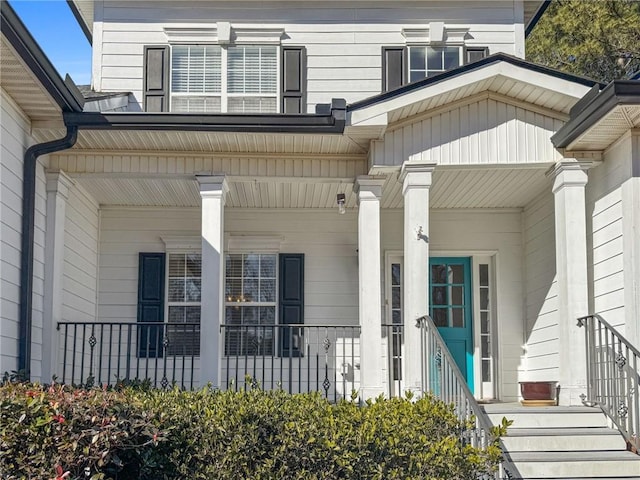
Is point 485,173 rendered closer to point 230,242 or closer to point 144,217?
point 230,242

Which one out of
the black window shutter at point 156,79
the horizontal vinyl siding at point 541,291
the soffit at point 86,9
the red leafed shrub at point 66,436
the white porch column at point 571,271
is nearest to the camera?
the red leafed shrub at point 66,436

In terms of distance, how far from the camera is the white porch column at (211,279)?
8213mm

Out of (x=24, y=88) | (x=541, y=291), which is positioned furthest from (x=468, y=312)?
(x=24, y=88)

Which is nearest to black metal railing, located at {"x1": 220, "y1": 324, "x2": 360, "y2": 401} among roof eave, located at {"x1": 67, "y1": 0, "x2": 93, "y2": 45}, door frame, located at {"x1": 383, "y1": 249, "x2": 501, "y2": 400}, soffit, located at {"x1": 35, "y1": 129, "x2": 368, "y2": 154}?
door frame, located at {"x1": 383, "y1": 249, "x2": 501, "y2": 400}

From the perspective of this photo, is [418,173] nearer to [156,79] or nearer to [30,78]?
[30,78]

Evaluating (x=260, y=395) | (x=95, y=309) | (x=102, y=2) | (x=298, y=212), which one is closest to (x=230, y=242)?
(x=298, y=212)

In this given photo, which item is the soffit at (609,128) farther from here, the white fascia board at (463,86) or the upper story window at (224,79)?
the upper story window at (224,79)

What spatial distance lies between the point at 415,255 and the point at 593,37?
11433 millimetres

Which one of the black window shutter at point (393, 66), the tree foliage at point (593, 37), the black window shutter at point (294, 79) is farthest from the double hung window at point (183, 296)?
the tree foliage at point (593, 37)

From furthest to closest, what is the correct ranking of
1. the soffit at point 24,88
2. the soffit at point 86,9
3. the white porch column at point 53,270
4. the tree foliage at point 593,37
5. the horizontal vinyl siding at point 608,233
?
the tree foliage at point 593,37, the soffit at point 86,9, the white porch column at point 53,270, the horizontal vinyl siding at point 608,233, the soffit at point 24,88

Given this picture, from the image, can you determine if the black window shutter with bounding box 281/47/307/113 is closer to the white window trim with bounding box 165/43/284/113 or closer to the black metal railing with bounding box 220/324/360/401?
the white window trim with bounding box 165/43/284/113

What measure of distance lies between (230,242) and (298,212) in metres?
1.01

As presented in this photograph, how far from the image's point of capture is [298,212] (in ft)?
35.0

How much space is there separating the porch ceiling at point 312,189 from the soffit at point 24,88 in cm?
109
